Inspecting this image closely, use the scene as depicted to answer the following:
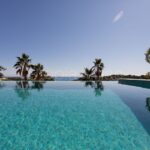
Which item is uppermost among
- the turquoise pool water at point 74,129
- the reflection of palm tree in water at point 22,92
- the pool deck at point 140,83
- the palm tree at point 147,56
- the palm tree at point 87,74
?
the palm tree at point 147,56

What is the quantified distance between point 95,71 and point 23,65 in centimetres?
1405

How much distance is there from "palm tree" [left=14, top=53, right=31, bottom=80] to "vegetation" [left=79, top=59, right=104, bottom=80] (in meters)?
11.2

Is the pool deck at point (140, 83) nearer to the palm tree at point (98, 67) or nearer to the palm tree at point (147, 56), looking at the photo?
the palm tree at point (147, 56)

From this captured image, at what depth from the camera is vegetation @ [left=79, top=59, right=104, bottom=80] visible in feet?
103

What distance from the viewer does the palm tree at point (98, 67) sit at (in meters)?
31.3

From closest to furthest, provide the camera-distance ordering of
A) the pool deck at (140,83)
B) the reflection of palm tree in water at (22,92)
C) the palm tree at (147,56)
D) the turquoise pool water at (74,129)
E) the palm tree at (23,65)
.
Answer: the turquoise pool water at (74,129) < the reflection of palm tree in water at (22,92) < the pool deck at (140,83) < the palm tree at (147,56) < the palm tree at (23,65)

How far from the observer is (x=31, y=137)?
513 cm

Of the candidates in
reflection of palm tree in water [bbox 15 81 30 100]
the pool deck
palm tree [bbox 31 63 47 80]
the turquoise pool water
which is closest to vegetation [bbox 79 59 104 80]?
the pool deck

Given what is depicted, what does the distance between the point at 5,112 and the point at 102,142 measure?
5361mm

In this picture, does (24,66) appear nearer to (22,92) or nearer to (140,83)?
(22,92)

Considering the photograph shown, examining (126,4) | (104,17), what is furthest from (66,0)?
(126,4)

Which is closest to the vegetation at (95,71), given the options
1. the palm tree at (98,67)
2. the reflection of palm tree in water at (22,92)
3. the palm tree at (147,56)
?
the palm tree at (98,67)

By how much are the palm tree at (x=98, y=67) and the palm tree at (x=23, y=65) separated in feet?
42.5

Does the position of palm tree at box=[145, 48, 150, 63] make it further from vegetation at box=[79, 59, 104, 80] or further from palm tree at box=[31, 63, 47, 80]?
palm tree at box=[31, 63, 47, 80]
